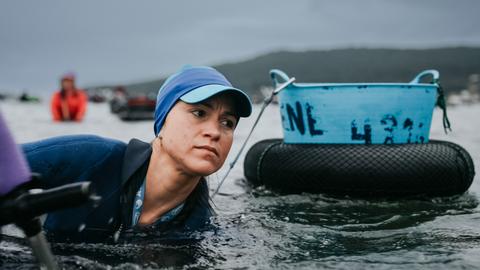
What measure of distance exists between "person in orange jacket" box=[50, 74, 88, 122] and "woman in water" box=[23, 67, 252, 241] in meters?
15.7

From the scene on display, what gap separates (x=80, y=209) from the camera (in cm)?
305

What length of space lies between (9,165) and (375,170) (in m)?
4.26

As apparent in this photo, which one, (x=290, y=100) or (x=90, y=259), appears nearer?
(x=90, y=259)

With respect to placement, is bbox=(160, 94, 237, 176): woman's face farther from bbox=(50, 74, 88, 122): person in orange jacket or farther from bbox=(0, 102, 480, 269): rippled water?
bbox=(50, 74, 88, 122): person in orange jacket

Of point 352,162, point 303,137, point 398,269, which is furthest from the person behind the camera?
point 303,137

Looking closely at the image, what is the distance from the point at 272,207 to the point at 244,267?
202 cm

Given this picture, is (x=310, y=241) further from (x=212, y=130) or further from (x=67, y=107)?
(x=67, y=107)

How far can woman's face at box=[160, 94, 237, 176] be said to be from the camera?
2949 mm

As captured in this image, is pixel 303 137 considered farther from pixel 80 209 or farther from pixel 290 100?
pixel 80 209

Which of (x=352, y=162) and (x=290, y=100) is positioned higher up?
(x=290, y=100)

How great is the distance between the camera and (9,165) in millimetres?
1401

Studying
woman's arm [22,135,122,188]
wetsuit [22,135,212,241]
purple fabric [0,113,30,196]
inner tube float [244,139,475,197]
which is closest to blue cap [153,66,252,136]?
wetsuit [22,135,212,241]

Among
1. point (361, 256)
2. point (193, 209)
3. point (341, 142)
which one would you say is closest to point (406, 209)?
point (341, 142)

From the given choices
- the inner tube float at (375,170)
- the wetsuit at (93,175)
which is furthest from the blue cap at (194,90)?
the inner tube float at (375,170)
